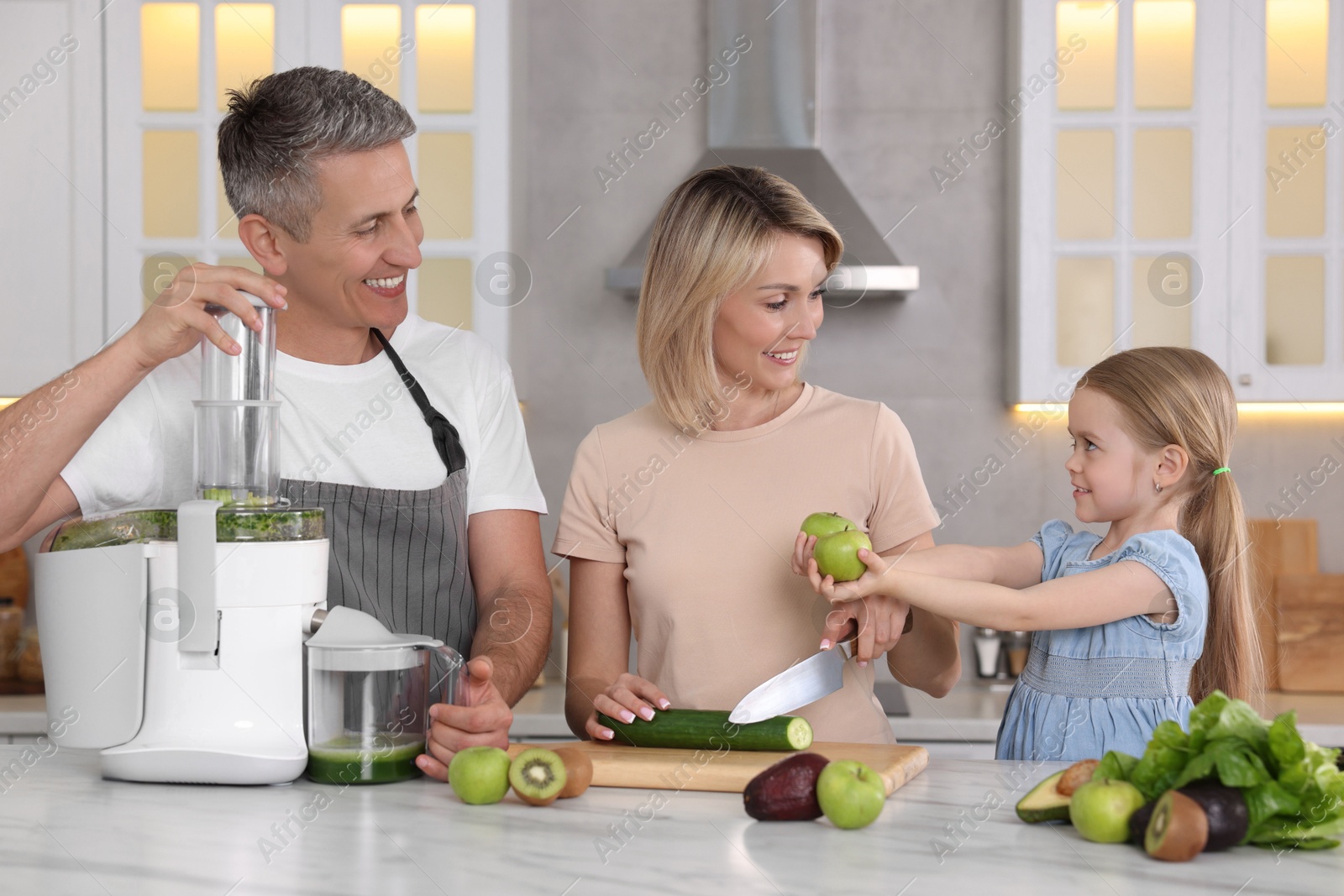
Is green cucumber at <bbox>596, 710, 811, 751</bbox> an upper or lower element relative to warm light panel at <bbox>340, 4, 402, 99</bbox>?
lower

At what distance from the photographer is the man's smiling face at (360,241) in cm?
157

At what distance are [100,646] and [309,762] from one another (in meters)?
0.24

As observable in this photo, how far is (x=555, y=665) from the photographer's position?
3125mm

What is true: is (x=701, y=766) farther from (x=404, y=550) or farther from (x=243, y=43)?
(x=243, y=43)

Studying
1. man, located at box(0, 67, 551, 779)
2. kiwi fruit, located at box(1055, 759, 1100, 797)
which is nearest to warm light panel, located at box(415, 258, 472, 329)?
man, located at box(0, 67, 551, 779)

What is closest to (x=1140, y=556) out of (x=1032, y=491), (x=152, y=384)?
(x=152, y=384)

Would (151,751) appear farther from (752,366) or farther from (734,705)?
(752,366)

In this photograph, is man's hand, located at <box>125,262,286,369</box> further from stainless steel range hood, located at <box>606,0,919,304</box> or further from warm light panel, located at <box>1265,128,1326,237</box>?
warm light panel, located at <box>1265,128,1326,237</box>

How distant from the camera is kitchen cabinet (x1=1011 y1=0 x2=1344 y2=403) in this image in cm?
291

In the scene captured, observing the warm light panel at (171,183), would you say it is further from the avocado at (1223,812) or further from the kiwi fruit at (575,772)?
the avocado at (1223,812)

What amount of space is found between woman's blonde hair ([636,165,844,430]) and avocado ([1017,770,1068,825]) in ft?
2.41

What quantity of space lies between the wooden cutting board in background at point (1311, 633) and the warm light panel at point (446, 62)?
237 cm

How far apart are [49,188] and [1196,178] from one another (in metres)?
2.78

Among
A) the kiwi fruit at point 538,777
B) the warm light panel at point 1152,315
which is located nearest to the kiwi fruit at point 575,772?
the kiwi fruit at point 538,777
